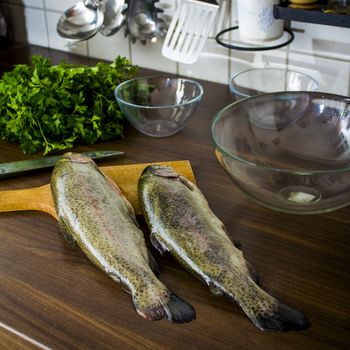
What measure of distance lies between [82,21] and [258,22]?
48cm

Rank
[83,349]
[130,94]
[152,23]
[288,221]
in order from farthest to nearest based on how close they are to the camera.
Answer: [152,23]
[130,94]
[288,221]
[83,349]

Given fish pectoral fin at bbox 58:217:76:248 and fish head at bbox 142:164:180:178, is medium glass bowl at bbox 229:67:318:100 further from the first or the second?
fish pectoral fin at bbox 58:217:76:248

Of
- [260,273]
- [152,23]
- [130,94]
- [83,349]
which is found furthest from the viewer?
[152,23]

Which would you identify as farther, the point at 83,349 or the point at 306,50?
the point at 306,50

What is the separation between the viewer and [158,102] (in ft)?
4.20

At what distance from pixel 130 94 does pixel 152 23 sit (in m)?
0.27

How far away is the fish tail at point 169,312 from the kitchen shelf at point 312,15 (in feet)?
2.08

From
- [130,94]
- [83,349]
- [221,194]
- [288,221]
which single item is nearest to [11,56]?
[130,94]

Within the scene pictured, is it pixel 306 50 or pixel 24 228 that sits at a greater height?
pixel 306 50

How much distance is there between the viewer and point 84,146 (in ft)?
3.80

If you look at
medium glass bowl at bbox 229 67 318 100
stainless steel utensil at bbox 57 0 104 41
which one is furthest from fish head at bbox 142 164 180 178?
stainless steel utensil at bbox 57 0 104 41

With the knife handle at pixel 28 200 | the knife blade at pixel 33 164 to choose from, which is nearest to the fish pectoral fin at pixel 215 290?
the knife handle at pixel 28 200

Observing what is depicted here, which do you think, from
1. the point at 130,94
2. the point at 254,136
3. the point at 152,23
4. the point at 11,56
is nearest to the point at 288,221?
the point at 254,136

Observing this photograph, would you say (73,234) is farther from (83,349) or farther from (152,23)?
(152,23)
